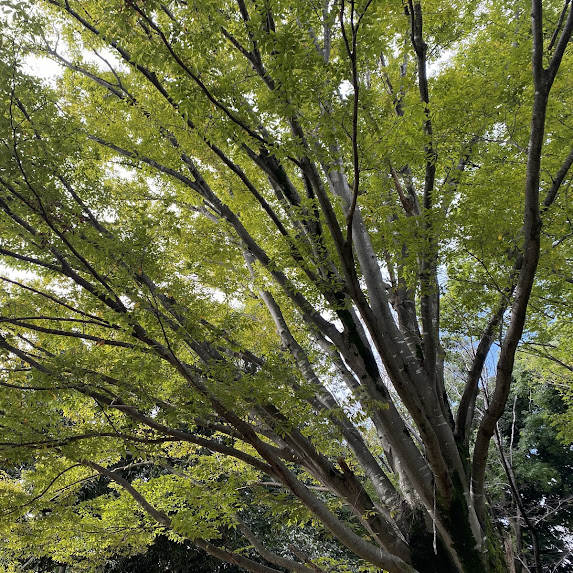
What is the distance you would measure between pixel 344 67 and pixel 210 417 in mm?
2872

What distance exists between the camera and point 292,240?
3471mm

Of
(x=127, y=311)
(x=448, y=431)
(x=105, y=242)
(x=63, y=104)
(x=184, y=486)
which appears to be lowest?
(x=184, y=486)

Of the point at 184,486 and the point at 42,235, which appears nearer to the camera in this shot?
the point at 42,235

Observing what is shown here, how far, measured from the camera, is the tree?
2691mm

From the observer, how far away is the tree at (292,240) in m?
2.69

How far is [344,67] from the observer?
8.09 feet

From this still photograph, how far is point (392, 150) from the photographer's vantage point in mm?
3455

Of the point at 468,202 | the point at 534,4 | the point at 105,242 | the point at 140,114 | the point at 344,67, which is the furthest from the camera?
the point at 140,114

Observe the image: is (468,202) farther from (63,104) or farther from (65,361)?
(63,104)

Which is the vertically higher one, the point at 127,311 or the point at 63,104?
the point at 63,104

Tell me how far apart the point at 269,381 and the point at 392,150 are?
2.33m

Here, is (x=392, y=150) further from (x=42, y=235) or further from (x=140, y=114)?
A: (x=42, y=235)

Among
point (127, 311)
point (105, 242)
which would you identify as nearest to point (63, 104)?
point (105, 242)

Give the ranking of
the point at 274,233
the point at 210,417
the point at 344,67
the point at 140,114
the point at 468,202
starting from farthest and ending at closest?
the point at 274,233 < the point at 140,114 < the point at 468,202 < the point at 210,417 < the point at 344,67
